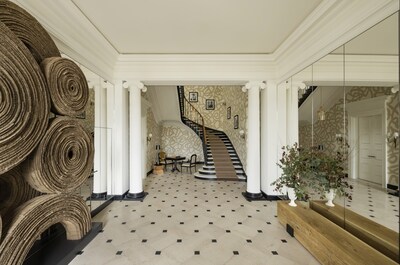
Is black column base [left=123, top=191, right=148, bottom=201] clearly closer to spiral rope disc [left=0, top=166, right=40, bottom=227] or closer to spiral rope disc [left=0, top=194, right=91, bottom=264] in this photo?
spiral rope disc [left=0, top=194, right=91, bottom=264]

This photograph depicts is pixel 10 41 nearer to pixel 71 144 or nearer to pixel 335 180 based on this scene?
pixel 71 144

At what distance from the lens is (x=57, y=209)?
2090 mm

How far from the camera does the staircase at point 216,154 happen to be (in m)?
7.15

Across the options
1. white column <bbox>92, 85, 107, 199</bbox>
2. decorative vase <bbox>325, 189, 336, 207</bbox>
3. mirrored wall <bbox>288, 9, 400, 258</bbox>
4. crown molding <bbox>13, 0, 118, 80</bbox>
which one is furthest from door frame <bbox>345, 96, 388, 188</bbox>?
white column <bbox>92, 85, 107, 199</bbox>

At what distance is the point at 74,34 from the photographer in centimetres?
311

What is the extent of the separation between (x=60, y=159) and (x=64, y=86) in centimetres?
86

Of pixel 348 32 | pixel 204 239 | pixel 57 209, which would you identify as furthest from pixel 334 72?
pixel 57 209

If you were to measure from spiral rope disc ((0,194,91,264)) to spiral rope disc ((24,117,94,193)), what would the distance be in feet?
0.51

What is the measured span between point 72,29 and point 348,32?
4.27 m

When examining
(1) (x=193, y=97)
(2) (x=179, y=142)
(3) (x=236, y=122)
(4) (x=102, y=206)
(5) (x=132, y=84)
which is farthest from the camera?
(1) (x=193, y=97)

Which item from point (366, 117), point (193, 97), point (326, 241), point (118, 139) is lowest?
point (326, 241)

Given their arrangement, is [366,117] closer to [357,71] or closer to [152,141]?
[357,71]

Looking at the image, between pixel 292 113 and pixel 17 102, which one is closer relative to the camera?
pixel 17 102

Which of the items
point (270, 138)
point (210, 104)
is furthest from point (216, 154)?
point (210, 104)
